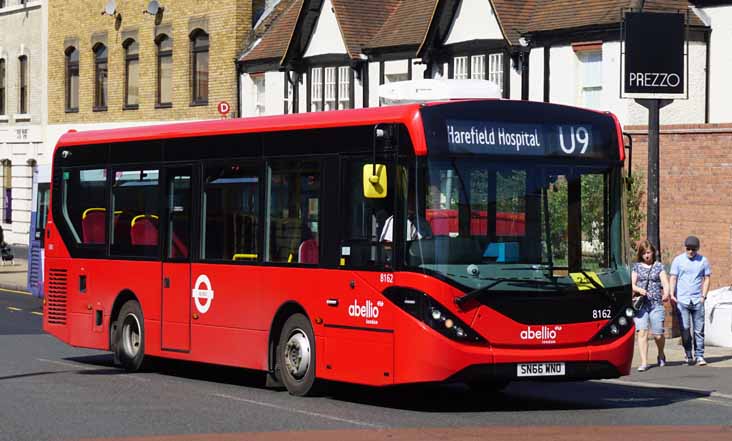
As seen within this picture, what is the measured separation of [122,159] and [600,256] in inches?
261

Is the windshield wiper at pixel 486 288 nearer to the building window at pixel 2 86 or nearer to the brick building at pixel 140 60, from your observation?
the brick building at pixel 140 60

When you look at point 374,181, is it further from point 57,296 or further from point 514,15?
point 514,15

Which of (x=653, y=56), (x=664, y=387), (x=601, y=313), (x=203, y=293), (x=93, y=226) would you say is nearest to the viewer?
(x=601, y=313)

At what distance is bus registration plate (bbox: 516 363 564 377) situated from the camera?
1454cm

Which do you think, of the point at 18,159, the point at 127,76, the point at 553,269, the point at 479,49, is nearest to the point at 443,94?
the point at 553,269

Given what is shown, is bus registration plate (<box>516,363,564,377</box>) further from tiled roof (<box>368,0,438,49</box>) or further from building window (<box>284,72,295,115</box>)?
building window (<box>284,72,295,115</box>)

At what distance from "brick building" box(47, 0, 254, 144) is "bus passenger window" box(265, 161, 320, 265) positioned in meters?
28.8

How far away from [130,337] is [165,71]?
29.4m

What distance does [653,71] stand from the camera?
75.6 feet

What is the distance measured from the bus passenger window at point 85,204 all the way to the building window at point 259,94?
24.2 metres

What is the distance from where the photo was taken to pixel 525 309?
14.6 metres

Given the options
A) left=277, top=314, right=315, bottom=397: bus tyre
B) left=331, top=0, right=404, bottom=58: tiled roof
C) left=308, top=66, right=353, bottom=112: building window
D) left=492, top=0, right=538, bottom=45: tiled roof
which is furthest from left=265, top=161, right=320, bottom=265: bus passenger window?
left=308, top=66, right=353, bottom=112: building window

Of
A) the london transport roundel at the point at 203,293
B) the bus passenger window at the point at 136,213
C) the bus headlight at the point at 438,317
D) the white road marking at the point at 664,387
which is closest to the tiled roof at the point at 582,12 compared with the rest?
the white road marking at the point at 664,387

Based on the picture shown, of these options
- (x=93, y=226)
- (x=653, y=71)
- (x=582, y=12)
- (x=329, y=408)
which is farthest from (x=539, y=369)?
(x=582, y=12)
